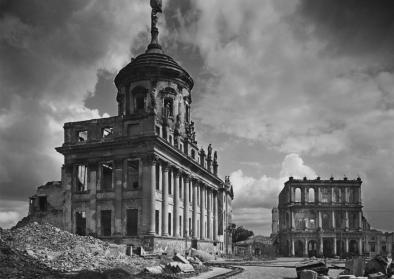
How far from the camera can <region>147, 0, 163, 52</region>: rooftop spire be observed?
151ft

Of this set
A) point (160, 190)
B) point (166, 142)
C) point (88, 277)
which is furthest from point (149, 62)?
point (88, 277)

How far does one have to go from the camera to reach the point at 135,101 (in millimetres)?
44062

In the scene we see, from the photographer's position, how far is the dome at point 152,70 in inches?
1713

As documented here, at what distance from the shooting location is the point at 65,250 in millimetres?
24391

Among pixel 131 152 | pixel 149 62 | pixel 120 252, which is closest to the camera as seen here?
pixel 120 252

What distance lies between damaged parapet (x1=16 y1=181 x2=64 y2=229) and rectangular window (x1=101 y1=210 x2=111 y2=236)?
3757 millimetres

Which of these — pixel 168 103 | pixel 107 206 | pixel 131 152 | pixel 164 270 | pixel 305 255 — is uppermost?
pixel 168 103

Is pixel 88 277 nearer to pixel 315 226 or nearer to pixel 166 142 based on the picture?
pixel 166 142

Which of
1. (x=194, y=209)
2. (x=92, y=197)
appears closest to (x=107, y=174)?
(x=92, y=197)

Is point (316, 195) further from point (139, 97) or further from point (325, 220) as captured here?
point (139, 97)

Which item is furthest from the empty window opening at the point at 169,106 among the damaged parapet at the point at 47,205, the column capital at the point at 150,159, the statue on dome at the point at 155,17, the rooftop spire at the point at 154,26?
the damaged parapet at the point at 47,205

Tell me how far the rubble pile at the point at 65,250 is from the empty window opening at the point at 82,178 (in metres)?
9.96

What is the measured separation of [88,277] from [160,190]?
19.7 m

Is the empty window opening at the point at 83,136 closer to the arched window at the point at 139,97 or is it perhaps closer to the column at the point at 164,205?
the arched window at the point at 139,97
